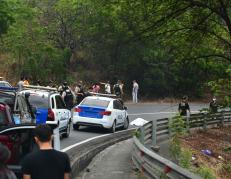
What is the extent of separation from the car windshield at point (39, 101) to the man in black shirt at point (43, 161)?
45.8 ft

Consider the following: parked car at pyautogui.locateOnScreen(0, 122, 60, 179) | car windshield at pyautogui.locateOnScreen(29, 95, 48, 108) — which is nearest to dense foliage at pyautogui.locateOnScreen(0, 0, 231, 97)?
car windshield at pyautogui.locateOnScreen(29, 95, 48, 108)

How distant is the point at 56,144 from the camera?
34.9ft

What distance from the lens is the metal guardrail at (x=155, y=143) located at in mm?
10243

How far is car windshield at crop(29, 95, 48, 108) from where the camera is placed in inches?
807

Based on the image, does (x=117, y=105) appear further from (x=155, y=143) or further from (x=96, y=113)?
(x=155, y=143)

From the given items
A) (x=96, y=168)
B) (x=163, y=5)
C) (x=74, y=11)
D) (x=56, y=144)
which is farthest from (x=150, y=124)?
(x=74, y=11)

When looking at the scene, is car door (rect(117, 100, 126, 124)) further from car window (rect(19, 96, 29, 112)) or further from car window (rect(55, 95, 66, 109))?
car window (rect(19, 96, 29, 112))

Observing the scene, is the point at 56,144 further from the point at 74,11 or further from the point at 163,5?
the point at 74,11

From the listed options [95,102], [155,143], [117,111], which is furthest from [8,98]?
[117,111]

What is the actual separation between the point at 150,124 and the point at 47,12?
33974 mm

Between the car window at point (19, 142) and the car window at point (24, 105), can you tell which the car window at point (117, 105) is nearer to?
the car window at point (24, 105)

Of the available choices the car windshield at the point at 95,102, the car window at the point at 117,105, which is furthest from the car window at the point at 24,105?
the car window at the point at 117,105

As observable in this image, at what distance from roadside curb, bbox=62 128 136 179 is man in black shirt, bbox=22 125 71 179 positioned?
7.22 m

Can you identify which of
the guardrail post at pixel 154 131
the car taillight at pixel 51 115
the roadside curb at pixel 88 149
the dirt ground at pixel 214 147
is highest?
the car taillight at pixel 51 115
